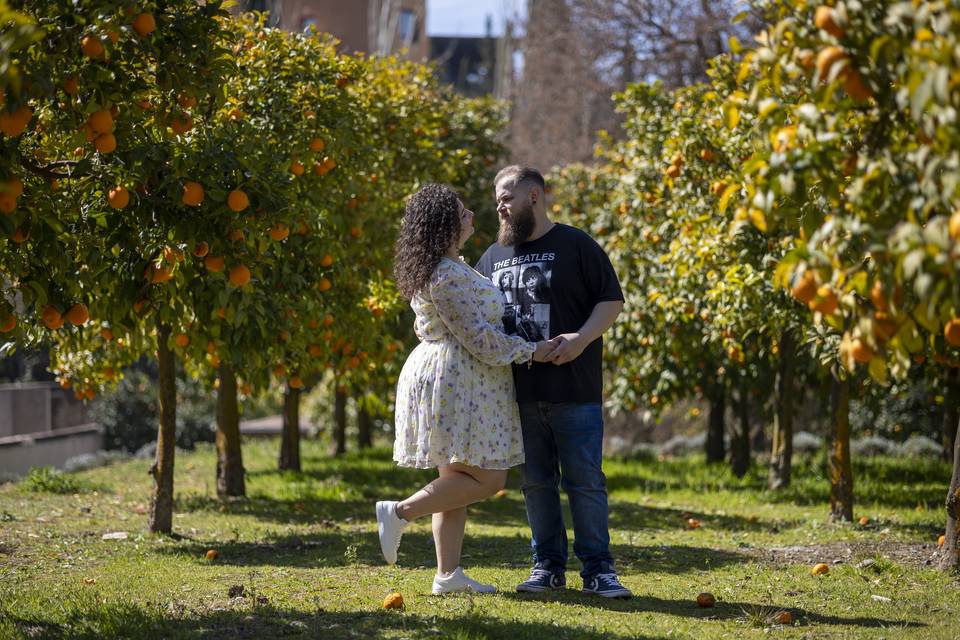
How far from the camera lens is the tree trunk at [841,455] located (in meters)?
7.22

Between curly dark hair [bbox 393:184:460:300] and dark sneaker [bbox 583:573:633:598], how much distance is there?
1543 mm

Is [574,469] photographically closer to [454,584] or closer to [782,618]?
[454,584]

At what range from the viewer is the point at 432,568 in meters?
5.61

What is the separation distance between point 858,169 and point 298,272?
4.09m

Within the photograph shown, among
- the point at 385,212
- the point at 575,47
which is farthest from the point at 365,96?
the point at 575,47

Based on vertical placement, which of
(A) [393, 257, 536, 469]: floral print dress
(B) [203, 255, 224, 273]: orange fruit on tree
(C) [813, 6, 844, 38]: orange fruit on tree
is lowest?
(A) [393, 257, 536, 469]: floral print dress

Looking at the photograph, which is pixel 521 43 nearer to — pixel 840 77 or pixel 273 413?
pixel 273 413

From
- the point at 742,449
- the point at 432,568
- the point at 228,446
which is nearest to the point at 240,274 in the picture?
the point at 432,568

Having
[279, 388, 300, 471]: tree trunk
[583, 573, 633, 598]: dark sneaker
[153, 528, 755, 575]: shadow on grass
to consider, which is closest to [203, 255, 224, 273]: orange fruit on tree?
[153, 528, 755, 575]: shadow on grass

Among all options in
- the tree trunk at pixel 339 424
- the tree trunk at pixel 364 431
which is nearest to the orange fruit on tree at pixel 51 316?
the tree trunk at pixel 339 424

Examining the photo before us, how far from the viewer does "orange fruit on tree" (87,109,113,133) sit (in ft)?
12.5

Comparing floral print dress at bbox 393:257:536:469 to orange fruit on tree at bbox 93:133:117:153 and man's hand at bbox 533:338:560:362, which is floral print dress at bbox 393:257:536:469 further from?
orange fruit on tree at bbox 93:133:117:153

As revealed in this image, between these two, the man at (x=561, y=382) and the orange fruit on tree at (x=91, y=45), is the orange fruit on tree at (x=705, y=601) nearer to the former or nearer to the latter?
the man at (x=561, y=382)

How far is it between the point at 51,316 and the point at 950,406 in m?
9.18
